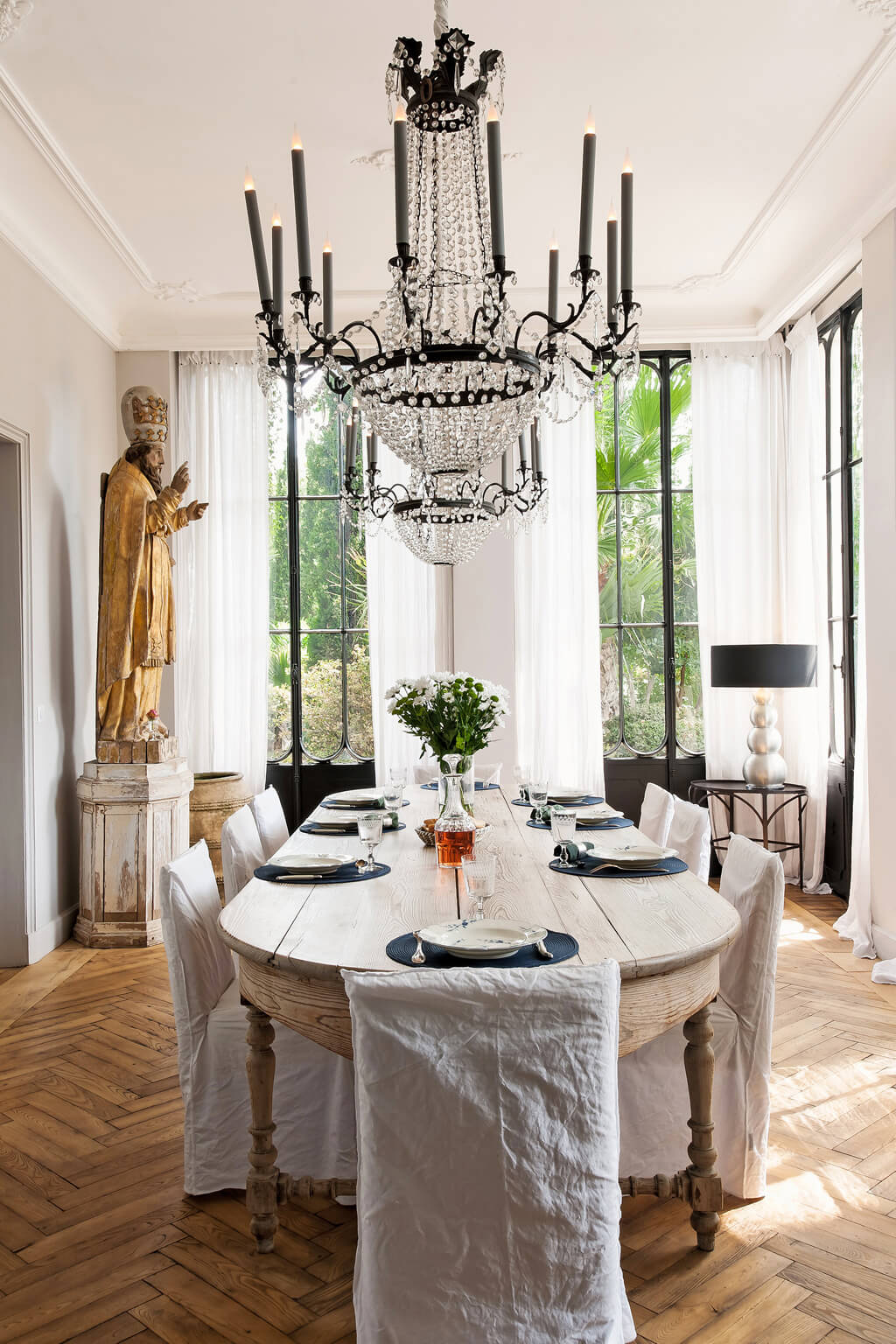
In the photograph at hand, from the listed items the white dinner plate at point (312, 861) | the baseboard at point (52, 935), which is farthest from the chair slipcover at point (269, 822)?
the baseboard at point (52, 935)

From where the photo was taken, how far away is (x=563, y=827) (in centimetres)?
273

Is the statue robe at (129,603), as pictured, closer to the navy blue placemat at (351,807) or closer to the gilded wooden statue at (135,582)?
the gilded wooden statue at (135,582)

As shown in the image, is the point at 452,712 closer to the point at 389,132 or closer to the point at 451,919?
the point at 451,919

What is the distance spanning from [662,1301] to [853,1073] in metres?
1.41

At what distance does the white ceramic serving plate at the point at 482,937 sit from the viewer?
185cm

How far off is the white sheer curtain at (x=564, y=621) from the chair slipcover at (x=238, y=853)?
9.92 ft

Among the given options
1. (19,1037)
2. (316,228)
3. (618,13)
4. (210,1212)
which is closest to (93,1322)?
(210,1212)

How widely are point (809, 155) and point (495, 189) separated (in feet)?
8.83

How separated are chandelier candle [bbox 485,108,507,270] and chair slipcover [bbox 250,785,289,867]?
7.08ft

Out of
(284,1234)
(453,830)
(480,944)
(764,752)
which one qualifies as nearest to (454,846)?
(453,830)

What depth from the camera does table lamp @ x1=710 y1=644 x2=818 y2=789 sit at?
16.9ft

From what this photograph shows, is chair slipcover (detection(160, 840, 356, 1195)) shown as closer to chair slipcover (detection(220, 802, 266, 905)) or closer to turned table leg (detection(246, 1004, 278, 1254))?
turned table leg (detection(246, 1004, 278, 1254))

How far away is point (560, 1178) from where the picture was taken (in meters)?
1.48

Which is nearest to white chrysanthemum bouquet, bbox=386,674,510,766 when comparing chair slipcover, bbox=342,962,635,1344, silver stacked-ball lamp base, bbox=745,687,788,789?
chair slipcover, bbox=342,962,635,1344
